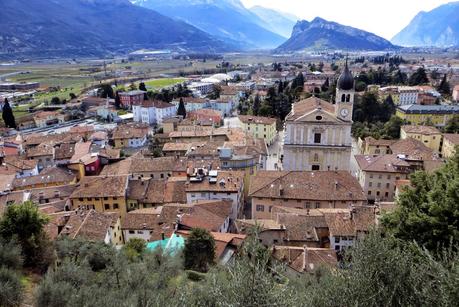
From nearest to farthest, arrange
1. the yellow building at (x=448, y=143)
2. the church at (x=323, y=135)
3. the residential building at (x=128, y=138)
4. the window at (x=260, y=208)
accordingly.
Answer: the window at (x=260, y=208)
the church at (x=323, y=135)
the yellow building at (x=448, y=143)
the residential building at (x=128, y=138)

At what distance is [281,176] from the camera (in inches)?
1267

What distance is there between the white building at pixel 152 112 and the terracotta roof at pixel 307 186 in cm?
4727

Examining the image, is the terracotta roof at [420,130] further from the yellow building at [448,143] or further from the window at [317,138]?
the window at [317,138]

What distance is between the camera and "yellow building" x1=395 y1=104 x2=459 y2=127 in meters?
64.6

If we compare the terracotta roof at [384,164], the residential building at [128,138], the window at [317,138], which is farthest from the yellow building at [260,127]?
the terracotta roof at [384,164]

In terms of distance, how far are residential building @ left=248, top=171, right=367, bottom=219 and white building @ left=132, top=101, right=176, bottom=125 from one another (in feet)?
157

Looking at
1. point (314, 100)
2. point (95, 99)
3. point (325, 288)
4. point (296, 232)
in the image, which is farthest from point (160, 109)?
point (325, 288)

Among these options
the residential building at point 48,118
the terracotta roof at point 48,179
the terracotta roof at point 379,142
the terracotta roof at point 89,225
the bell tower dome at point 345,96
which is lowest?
the residential building at point 48,118

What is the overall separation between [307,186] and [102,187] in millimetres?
18024

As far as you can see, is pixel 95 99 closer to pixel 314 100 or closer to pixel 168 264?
pixel 314 100

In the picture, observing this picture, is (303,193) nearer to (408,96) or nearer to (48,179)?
(48,179)

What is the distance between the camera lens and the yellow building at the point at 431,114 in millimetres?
64625

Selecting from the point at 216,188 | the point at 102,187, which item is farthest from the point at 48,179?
the point at 216,188

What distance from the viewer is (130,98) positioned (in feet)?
291
